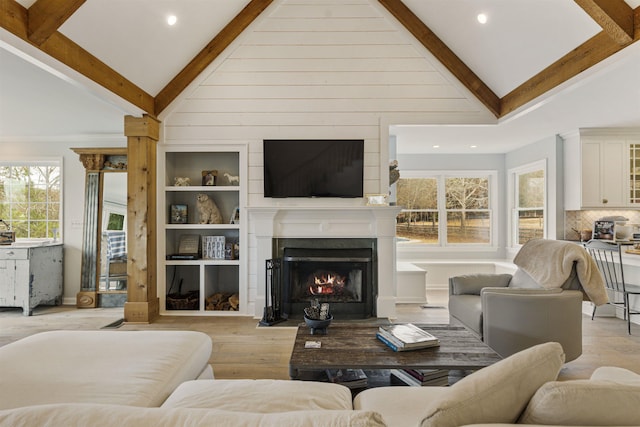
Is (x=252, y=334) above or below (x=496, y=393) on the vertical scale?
below

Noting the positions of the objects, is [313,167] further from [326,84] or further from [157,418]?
[157,418]

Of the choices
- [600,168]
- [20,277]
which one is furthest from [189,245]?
[600,168]

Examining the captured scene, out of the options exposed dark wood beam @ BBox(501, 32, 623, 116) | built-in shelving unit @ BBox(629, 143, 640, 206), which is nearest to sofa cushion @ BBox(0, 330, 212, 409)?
exposed dark wood beam @ BBox(501, 32, 623, 116)

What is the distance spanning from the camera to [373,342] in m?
2.27

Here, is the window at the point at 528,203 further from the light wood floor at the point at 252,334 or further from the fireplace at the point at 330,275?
the fireplace at the point at 330,275

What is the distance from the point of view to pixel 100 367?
160cm

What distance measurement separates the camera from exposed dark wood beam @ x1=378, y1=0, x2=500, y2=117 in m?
3.98

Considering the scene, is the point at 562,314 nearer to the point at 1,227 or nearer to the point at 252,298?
the point at 252,298

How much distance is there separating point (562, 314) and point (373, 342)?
148 centimetres

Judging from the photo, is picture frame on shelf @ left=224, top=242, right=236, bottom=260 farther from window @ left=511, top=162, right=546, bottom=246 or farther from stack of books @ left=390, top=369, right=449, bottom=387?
window @ left=511, top=162, right=546, bottom=246

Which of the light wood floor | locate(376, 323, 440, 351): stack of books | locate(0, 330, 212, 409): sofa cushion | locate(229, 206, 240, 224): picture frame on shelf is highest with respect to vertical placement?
locate(229, 206, 240, 224): picture frame on shelf

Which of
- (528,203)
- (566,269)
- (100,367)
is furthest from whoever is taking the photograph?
(528,203)

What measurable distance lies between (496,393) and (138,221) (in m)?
3.94

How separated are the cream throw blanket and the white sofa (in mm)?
1569
